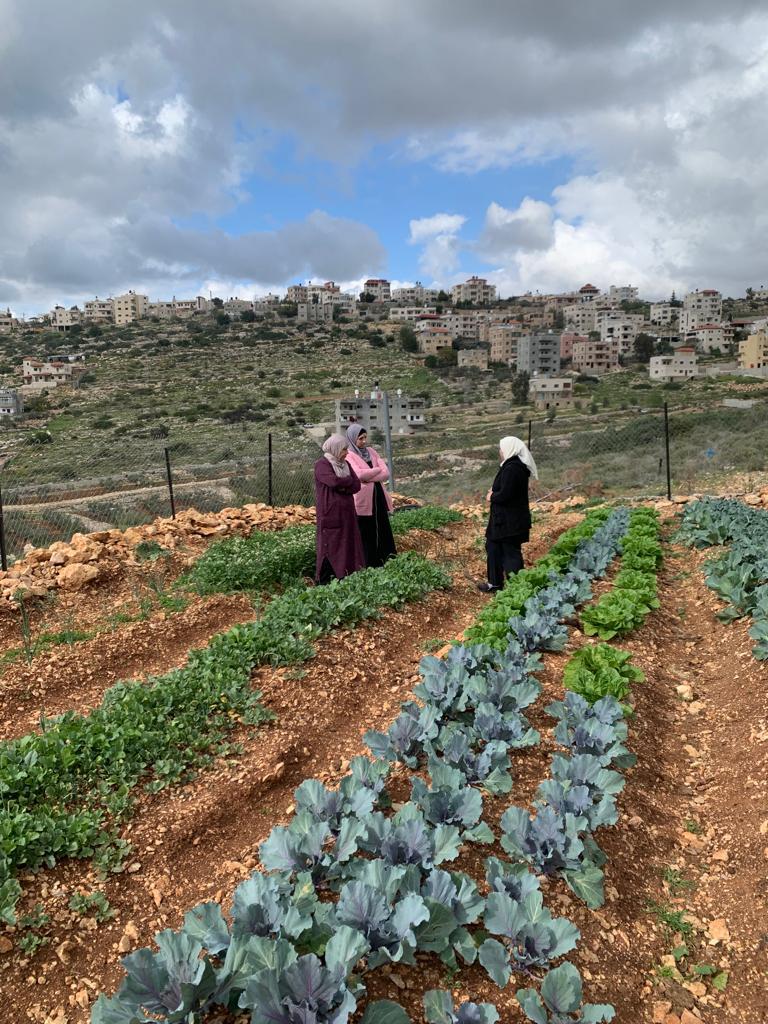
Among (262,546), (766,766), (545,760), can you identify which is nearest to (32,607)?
(262,546)

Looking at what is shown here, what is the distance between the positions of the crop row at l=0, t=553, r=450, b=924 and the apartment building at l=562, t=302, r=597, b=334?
117793mm

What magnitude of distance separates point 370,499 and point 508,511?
146 centimetres

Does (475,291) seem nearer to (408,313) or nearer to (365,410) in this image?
(408,313)

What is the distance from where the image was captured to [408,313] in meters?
115

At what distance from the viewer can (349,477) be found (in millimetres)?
6227

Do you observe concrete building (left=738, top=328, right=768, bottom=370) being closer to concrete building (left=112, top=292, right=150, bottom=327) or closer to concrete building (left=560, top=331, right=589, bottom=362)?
concrete building (left=560, top=331, right=589, bottom=362)

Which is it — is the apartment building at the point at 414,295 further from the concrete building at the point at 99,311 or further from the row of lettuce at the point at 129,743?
the row of lettuce at the point at 129,743

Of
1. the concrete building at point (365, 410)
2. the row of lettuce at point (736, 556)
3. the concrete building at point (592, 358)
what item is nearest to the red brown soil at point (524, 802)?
the row of lettuce at point (736, 556)

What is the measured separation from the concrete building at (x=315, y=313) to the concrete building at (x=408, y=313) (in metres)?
12.3

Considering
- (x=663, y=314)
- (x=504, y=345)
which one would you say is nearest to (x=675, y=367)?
(x=504, y=345)

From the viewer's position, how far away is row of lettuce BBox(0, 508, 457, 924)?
8.82ft

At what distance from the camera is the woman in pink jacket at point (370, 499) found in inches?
251

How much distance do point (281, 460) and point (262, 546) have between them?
8.87m

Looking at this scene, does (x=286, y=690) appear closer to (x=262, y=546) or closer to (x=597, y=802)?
(x=597, y=802)
